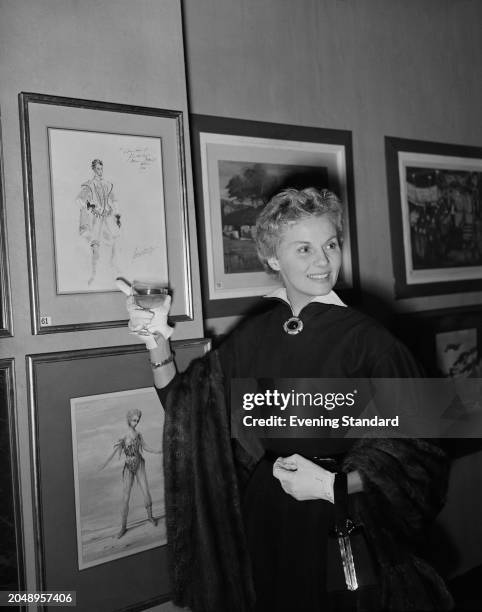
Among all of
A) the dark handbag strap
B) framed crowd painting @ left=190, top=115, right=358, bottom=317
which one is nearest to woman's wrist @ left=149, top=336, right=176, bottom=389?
framed crowd painting @ left=190, top=115, right=358, bottom=317

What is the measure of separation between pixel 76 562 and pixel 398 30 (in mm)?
2765

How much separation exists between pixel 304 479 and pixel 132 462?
1.97 feet

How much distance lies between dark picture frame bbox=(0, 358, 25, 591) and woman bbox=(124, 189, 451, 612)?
401 millimetres

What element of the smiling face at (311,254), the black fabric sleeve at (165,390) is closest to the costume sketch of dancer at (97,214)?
the black fabric sleeve at (165,390)

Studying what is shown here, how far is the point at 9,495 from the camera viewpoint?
5.42 feet

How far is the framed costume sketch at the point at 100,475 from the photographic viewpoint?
1712 mm

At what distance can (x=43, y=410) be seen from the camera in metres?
1.71

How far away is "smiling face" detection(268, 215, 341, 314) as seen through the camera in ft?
5.48

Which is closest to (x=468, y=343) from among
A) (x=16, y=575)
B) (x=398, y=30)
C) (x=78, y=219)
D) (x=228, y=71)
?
(x=398, y=30)

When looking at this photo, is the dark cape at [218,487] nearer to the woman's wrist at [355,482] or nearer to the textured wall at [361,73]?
the woman's wrist at [355,482]

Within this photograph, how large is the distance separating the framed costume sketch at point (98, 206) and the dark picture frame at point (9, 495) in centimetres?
19

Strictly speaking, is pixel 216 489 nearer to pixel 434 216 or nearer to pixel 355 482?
pixel 355 482

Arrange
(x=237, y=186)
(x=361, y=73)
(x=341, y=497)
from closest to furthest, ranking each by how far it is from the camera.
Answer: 1. (x=341, y=497)
2. (x=237, y=186)
3. (x=361, y=73)
